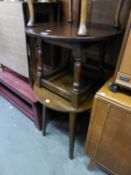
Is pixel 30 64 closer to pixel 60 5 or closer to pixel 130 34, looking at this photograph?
pixel 60 5

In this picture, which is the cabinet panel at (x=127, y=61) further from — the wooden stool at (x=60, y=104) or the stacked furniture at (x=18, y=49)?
the stacked furniture at (x=18, y=49)

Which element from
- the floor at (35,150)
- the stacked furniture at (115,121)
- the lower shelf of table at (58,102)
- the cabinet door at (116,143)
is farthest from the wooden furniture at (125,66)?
the floor at (35,150)

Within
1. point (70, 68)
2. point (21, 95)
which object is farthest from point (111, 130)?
point (21, 95)

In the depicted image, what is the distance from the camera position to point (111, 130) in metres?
0.80

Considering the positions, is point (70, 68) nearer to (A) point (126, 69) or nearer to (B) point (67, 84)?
(B) point (67, 84)

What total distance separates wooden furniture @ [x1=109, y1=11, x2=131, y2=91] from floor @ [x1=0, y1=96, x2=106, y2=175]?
2.37 feet

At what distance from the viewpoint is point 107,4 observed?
39.1 inches

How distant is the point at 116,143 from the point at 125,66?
16.2 inches

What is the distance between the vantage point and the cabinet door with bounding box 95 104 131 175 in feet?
2.40

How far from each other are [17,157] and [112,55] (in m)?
1.06

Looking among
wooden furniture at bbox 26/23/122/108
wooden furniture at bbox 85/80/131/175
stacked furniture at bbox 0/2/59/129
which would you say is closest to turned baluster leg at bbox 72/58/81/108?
wooden furniture at bbox 26/23/122/108

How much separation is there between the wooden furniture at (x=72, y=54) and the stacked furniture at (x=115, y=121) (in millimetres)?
148

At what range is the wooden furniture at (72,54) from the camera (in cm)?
74

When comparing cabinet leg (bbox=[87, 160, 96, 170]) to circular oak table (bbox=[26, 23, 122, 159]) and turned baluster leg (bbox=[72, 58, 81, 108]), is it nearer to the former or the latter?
circular oak table (bbox=[26, 23, 122, 159])
